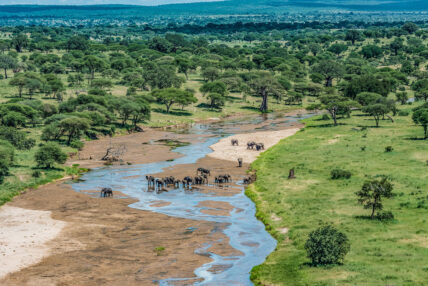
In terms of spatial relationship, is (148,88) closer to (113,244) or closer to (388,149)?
(388,149)

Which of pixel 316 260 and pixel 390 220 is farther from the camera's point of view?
pixel 390 220

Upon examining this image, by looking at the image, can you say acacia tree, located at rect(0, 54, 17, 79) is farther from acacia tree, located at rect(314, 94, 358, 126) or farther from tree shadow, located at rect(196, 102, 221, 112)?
acacia tree, located at rect(314, 94, 358, 126)

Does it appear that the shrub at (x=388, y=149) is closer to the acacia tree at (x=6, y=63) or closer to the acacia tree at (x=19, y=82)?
the acacia tree at (x=19, y=82)

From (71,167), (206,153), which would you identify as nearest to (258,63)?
(206,153)

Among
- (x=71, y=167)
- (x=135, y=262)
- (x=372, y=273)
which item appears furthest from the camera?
(x=71, y=167)

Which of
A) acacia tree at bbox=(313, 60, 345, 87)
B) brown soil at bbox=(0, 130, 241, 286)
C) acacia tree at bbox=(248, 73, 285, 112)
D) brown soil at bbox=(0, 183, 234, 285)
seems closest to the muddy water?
brown soil at bbox=(0, 130, 241, 286)

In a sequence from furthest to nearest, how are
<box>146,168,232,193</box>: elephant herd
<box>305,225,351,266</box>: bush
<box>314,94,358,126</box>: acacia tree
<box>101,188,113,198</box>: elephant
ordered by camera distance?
<box>314,94,358,126</box>: acacia tree
<box>146,168,232,193</box>: elephant herd
<box>101,188,113,198</box>: elephant
<box>305,225,351,266</box>: bush

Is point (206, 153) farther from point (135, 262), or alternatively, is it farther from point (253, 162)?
point (135, 262)
